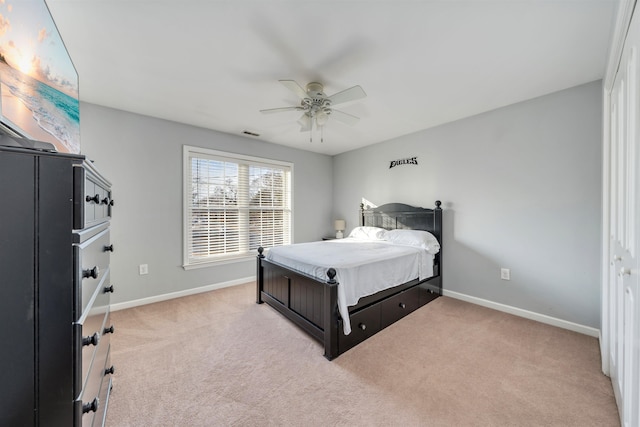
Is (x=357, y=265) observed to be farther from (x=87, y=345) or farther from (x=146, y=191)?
(x=146, y=191)

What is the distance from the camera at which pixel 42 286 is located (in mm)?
734

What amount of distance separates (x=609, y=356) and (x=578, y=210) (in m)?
1.38

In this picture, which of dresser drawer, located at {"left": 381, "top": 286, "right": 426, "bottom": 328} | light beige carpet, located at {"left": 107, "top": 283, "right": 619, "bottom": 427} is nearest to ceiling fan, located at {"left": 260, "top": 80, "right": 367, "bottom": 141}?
dresser drawer, located at {"left": 381, "top": 286, "right": 426, "bottom": 328}

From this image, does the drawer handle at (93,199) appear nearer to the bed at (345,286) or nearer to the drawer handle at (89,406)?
the drawer handle at (89,406)

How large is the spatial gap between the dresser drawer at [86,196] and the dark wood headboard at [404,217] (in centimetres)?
360

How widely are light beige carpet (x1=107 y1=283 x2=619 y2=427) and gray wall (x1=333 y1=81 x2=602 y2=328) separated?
456mm

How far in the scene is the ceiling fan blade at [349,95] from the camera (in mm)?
2088

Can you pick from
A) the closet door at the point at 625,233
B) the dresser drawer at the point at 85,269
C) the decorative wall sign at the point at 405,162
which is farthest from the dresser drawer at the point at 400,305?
the dresser drawer at the point at 85,269

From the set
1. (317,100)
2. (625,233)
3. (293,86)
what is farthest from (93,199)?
(625,233)

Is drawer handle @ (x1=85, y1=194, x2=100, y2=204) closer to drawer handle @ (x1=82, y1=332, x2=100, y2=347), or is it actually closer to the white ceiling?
drawer handle @ (x1=82, y1=332, x2=100, y2=347)

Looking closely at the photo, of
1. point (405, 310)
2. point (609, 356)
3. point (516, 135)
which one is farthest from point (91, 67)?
point (609, 356)

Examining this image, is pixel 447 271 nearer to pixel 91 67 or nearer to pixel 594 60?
pixel 594 60

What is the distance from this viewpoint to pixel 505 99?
2799 millimetres

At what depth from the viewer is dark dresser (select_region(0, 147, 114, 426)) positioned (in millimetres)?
677
